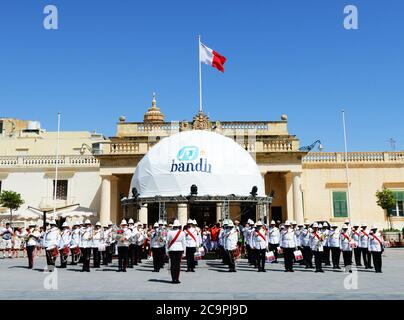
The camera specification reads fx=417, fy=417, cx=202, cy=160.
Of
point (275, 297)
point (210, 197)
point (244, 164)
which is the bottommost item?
point (275, 297)

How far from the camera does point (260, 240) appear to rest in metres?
15.3

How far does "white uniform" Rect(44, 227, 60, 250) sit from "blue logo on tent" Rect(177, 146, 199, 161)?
6.00 m

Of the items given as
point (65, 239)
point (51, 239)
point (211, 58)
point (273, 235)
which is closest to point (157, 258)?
point (51, 239)

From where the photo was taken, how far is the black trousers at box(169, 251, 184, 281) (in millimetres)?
12133

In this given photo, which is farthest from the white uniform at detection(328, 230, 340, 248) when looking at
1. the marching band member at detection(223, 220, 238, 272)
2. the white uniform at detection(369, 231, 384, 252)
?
the marching band member at detection(223, 220, 238, 272)

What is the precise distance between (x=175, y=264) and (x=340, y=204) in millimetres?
24096

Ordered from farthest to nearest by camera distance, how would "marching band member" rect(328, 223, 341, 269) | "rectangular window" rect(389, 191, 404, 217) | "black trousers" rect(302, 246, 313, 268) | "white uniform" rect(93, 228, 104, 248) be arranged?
"rectangular window" rect(389, 191, 404, 217) → "black trousers" rect(302, 246, 313, 268) → "marching band member" rect(328, 223, 341, 269) → "white uniform" rect(93, 228, 104, 248)

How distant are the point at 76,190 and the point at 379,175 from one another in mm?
25030

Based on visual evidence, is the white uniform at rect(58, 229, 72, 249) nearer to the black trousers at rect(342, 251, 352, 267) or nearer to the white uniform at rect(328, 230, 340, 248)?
the white uniform at rect(328, 230, 340, 248)

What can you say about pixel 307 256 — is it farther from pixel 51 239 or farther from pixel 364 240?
pixel 51 239

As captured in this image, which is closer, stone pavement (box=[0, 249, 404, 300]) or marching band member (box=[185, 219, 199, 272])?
stone pavement (box=[0, 249, 404, 300])
